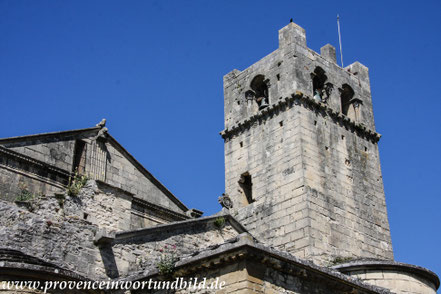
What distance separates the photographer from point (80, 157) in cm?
1856

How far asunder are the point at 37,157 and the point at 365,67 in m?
13.4

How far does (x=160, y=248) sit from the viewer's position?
15016 millimetres

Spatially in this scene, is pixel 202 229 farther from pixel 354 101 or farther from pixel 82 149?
pixel 354 101

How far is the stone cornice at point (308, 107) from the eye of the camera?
71.8 ft

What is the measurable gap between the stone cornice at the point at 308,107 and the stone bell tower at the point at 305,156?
34mm

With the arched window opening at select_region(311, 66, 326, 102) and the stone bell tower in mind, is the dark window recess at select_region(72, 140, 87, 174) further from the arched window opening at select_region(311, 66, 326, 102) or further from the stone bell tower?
the arched window opening at select_region(311, 66, 326, 102)

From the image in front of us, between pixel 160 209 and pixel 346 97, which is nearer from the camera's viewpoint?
pixel 160 209

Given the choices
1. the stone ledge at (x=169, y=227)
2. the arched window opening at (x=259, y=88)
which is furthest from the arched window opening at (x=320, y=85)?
the stone ledge at (x=169, y=227)

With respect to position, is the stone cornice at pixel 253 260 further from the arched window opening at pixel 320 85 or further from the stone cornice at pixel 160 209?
the arched window opening at pixel 320 85

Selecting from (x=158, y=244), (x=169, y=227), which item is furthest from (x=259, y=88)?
(x=158, y=244)

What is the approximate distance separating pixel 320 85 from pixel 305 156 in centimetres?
378

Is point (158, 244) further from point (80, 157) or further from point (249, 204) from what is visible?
point (249, 204)

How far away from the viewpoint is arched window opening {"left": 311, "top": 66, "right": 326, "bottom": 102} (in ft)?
75.8

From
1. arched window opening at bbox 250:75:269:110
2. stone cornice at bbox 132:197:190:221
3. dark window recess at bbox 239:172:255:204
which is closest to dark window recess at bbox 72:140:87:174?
stone cornice at bbox 132:197:190:221
